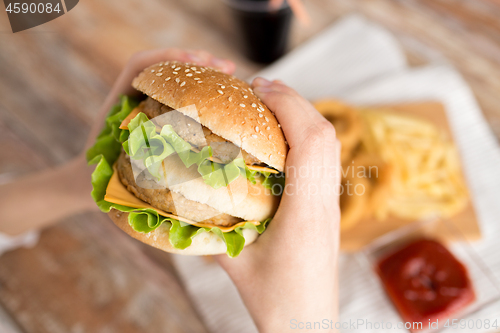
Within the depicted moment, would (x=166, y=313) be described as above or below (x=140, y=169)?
below

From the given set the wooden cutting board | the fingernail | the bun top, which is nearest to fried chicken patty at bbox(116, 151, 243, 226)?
the bun top

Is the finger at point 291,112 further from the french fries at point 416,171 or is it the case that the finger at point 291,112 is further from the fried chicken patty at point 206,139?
the french fries at point 416,171

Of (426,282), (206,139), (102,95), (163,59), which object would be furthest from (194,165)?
(102,95)

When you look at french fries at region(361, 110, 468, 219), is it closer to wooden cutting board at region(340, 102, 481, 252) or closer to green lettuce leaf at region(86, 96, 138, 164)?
wooden cutting board at region(340, 102, 481, 252)

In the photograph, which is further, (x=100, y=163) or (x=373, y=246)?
(x=373, y=246)

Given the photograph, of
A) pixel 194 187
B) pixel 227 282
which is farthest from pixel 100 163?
pixel 227 282

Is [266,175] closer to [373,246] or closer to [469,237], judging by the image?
[373,246]

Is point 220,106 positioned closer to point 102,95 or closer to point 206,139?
point 206,139
